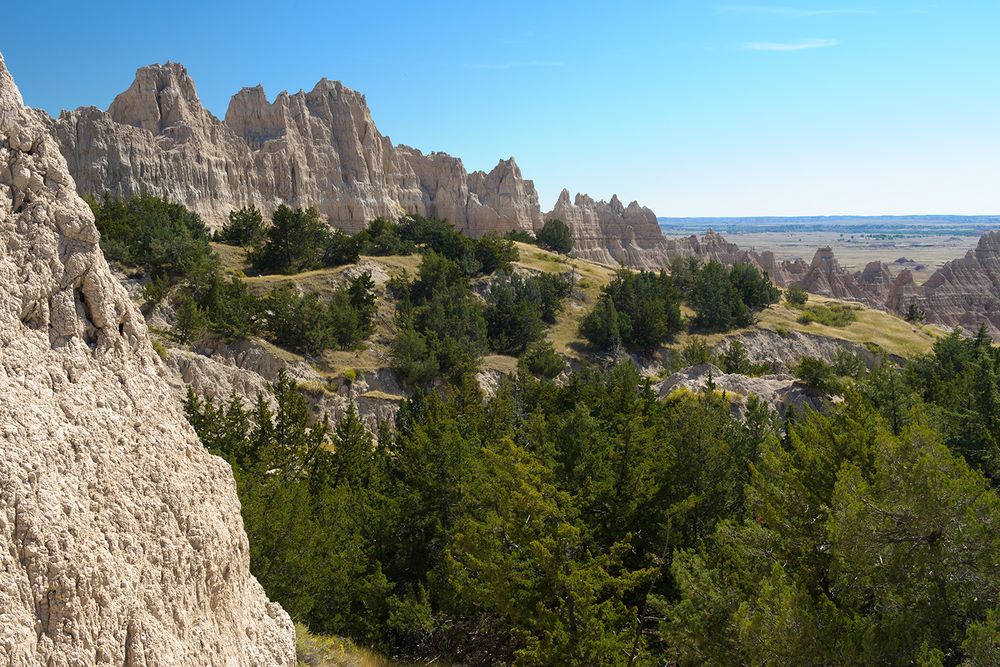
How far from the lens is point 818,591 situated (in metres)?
12.8

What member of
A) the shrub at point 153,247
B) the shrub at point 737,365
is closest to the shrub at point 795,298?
the shrub at point 737,365

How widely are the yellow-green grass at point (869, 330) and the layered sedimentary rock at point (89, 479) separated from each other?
6174 cm

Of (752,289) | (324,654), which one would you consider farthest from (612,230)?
(324,654)

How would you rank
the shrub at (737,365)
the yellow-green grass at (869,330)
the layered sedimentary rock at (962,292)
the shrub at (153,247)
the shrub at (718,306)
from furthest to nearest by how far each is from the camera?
the layered sedimentary rock at (962,292) < the yellow-green grass at (869,330) < the shrub at (718,306) < the shrub at (737,365) < the shrub at (153,247)

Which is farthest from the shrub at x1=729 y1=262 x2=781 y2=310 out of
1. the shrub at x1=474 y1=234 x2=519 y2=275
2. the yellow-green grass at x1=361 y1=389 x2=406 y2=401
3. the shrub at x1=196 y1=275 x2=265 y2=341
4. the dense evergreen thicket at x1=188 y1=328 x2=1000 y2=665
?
the dense evergreen thicket at x1=188 y1=328 x2=1000 y2=665

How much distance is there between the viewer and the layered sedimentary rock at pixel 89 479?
6109 millimetres

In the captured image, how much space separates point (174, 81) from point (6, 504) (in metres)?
81.0

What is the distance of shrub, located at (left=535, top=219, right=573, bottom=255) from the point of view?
92062 millimetres

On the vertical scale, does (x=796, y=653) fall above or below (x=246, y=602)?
below

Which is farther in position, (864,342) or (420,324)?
(864,342)

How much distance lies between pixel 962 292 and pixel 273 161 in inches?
3613

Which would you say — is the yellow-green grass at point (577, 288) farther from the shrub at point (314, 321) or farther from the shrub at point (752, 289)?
the shrub at point (314, 321)

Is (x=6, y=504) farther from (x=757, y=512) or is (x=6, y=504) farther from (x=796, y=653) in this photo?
(x=757, y=512)

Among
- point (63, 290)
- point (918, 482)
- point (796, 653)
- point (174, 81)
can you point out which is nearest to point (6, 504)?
point (63, 290)
